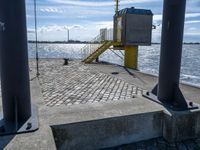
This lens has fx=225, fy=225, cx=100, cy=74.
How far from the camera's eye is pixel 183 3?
473 centimetres

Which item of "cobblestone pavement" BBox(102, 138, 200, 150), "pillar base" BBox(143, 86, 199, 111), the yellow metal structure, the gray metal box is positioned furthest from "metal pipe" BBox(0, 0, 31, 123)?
the yellow metal structure

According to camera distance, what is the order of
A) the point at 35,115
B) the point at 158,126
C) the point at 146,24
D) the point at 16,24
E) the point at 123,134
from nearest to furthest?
the point at 16,24
the point at 35,115
the point at 123,134
the point at 158,126
the point at 146,24

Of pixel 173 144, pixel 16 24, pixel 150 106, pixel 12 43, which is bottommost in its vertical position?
pixel 173 144

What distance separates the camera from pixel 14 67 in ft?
11.7

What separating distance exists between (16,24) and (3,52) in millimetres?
486

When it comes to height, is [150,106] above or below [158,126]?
above

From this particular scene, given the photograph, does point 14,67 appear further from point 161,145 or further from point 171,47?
point 171,47

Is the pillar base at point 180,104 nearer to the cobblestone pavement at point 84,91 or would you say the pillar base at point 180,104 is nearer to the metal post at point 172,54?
the metal post at point 172,54

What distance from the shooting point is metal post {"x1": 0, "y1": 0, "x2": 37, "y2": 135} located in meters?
3.42

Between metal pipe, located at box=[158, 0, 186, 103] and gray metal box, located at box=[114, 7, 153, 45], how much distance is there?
1052 centimetres

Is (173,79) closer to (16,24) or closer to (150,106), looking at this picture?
(150,106)

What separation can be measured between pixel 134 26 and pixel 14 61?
1278 centimetres

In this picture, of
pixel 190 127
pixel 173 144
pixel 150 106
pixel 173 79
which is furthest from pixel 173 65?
pixel 173 144

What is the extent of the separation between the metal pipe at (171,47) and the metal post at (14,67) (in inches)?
117
